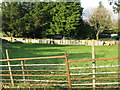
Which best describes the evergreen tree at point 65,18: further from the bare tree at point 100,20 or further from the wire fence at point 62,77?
the wire fence at point 62,77

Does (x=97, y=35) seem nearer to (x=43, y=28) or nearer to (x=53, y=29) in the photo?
(x=53, y=29)

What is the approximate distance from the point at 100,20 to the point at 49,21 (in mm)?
3759

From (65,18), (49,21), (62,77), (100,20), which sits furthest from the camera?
(49,21)

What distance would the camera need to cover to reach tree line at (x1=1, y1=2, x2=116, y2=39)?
10.2 metres

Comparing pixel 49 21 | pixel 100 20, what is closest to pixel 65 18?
pixel 49 21

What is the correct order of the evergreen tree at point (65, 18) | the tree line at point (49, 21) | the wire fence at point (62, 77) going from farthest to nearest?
the tree line at point (49, 21) < the evergreen tree at point (65, 18) < the wire fence at point (62, 77)

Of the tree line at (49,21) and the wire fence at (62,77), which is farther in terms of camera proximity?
the tree line at (49,21)

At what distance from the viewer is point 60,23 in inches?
413

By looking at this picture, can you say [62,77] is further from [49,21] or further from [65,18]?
[49,21]

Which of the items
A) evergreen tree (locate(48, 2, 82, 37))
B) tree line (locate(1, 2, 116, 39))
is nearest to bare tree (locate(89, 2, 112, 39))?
tree line (locate(1, 2, 116, 39))

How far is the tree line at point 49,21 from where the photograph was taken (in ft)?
33.5

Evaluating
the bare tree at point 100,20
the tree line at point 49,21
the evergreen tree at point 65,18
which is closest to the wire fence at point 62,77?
the evergreen tree at point 65,18

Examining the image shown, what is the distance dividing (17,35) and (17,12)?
1.94m

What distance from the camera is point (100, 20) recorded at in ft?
34.8
